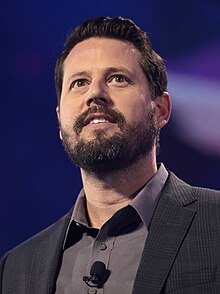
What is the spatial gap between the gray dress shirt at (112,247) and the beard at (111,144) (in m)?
0.11

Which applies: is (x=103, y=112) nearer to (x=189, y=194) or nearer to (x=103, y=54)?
(x=103, y=54)

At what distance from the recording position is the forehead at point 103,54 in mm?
2035

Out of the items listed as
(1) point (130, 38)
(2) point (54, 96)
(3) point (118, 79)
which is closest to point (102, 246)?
(3) point (118, 79)

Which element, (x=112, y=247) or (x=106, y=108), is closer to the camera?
(x=112, y=247)

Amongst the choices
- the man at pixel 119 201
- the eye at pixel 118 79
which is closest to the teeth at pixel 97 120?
the man at pixel 119 201

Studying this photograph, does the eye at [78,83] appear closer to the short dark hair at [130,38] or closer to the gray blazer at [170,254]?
the short dark hair at [130,38]

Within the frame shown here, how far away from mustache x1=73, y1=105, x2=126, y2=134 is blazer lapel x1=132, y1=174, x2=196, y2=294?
267 millimetres

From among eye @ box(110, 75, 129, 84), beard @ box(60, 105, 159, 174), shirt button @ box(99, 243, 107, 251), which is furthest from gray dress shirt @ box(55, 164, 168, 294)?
eye @ box(110, 75, 129, 84)

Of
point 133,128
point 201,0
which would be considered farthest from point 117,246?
point 201,0

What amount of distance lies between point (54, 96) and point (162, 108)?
0.99 m

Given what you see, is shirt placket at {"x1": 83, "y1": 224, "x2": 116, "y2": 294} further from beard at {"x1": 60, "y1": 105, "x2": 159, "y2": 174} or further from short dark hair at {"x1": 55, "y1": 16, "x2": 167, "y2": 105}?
short dark hair at {"x1": 55, "y1": 16, "x2": 167, "y2": 105}

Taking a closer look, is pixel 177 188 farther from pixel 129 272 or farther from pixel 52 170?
pixel 52 170

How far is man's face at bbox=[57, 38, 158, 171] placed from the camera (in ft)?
6.33

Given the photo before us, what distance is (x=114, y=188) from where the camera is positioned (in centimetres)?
202
